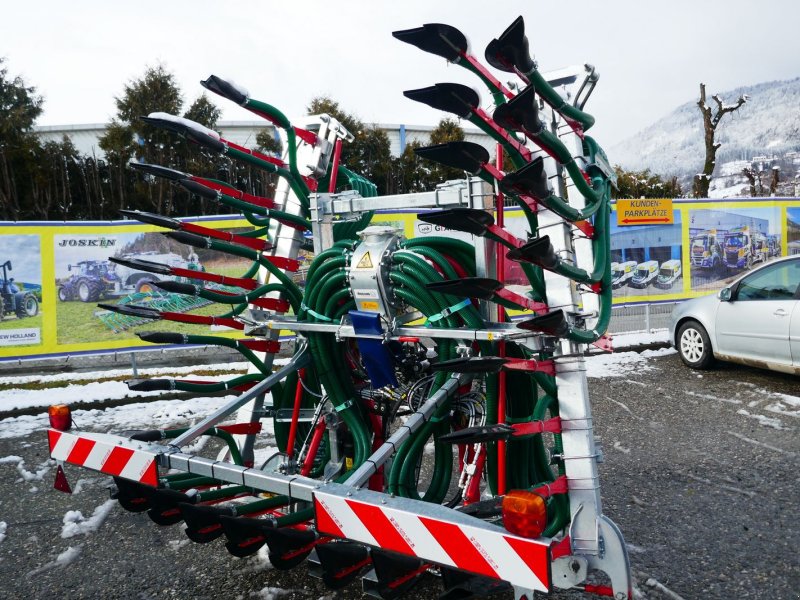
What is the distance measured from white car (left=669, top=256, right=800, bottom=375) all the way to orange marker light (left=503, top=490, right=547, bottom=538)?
6180mm

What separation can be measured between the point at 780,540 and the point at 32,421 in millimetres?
6513

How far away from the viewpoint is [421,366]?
11.0 ft

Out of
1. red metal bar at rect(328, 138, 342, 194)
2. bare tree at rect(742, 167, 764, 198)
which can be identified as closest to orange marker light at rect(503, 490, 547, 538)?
red metal bar at rect(328, 138, 342, 194)

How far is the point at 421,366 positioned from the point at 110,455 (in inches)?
60.7

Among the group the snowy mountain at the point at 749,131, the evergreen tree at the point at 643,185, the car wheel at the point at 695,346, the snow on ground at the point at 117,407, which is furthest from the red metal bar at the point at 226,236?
the snowy mountain at the point at 749,131

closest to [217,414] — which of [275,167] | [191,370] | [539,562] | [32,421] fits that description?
[275,167]

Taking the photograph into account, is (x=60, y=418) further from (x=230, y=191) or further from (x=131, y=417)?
(x=131, y=417)

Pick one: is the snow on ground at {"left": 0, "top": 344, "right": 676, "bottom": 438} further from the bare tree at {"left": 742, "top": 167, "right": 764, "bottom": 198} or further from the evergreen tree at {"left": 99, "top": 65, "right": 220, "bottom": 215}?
the bare tree at {"left": 742, "top": 167, "right": 764, "bottom": 198}

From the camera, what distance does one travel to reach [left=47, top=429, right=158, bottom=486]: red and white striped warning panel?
2.90 m

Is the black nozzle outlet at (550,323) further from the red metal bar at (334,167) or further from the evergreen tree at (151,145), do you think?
the evergreen tree at (151,145)

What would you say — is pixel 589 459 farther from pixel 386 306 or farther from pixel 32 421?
pixel 32 421

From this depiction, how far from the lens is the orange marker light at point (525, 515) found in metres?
1.98

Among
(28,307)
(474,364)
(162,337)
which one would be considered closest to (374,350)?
(474,364)

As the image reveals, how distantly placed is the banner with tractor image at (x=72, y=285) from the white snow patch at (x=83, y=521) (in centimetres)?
409
